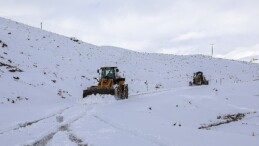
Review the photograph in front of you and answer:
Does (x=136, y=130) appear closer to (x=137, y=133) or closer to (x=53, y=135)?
(x=137, y=133)

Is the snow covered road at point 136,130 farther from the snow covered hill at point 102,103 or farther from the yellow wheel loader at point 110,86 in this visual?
the yellow wheel loader at point 110,86

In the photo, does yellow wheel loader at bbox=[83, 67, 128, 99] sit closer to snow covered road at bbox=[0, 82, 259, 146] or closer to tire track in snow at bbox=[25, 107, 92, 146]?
snow covered road at bbox=[0, 82, 259, 146]

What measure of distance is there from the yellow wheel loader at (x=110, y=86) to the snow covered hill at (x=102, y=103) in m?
0.64

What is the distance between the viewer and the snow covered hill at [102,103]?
12.7m

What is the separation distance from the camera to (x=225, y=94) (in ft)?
108

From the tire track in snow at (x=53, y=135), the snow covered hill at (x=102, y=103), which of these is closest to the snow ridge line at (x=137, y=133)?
the snow covered hill at (x=102, y=103)

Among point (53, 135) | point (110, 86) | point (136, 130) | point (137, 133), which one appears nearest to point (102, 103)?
point (110, 86)

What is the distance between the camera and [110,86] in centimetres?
2850

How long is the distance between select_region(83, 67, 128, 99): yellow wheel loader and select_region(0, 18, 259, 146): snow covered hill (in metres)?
0.64

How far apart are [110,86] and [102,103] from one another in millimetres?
2839

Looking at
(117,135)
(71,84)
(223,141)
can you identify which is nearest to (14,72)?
(71,84)

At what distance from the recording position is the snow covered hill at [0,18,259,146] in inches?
499

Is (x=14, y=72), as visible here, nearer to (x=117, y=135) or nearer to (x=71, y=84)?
(x=71, y=84)

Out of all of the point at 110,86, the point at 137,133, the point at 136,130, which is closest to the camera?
the point at 137,133
